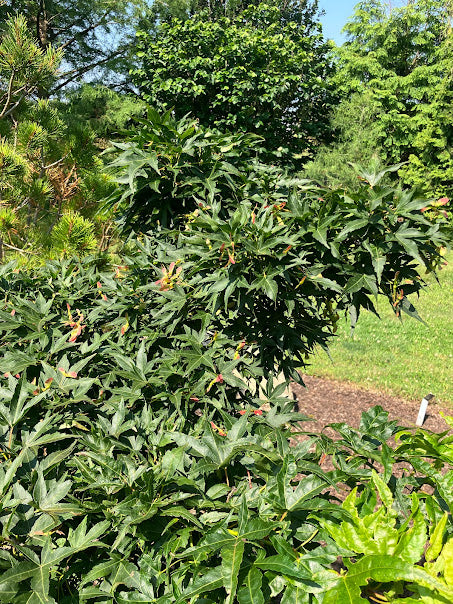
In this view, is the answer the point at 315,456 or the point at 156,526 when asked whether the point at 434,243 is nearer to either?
the point at 315,456

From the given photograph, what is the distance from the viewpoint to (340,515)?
785 mm

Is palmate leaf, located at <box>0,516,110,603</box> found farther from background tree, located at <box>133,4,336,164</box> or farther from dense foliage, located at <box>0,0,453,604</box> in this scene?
background tree, located at <box>133,4,336,164</box>

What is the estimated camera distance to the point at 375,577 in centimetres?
64

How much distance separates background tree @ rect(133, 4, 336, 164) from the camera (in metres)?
9.01

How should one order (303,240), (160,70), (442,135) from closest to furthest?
(303,240)
(160,70)
(442,135)

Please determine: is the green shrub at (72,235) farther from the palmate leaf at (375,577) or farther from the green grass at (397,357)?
the palmate leaf at (375,577)

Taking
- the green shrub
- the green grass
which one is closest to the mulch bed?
the green grass

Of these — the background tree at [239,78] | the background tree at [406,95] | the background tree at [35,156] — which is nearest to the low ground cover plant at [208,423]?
the background tree at [35,156]

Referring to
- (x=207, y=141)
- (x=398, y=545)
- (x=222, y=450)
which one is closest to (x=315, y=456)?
(x=222, y=450)

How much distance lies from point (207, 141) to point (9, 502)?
56.5 inches

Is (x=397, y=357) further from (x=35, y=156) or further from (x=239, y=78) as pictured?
(x=239, y=78)

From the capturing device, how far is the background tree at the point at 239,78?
29.6 ft

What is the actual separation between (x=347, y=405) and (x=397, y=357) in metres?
1.74

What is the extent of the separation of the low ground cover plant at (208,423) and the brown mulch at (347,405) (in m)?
2.88
